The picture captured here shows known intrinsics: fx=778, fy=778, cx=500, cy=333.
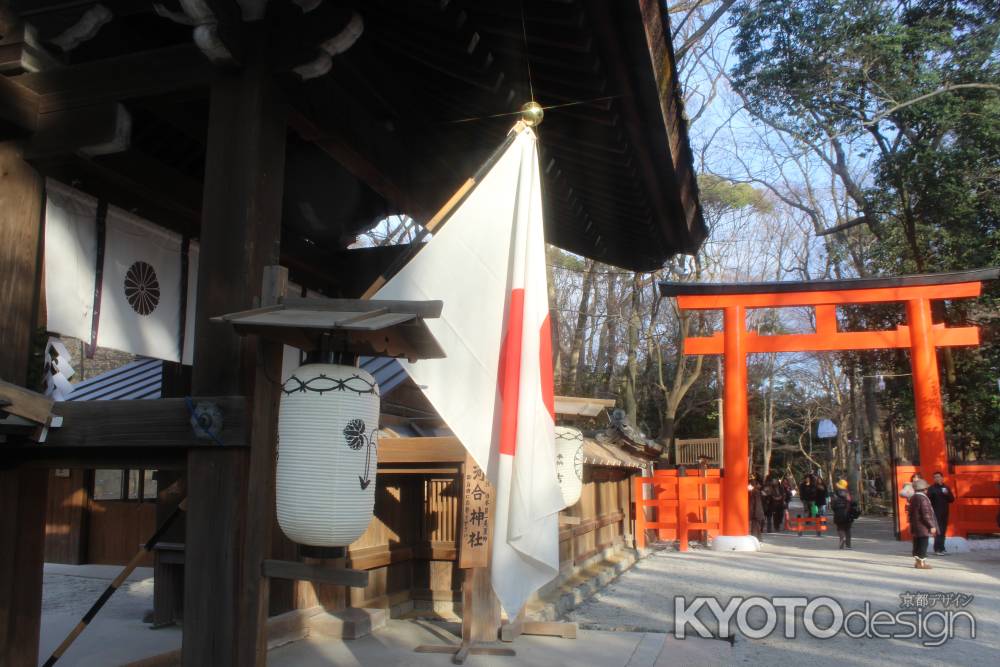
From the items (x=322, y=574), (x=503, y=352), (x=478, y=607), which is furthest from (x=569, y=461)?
(x=322, y=574)

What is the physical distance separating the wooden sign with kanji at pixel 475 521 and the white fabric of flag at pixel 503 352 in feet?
6.19

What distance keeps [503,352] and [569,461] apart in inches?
110

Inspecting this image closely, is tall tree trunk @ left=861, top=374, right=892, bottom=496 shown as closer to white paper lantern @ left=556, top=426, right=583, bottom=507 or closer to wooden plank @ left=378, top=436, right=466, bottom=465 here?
white paper lantern @ left=556, top=426, right=583, bottom=507

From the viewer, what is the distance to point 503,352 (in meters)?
4.07

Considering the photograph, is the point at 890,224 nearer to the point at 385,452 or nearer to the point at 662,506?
the point at 662,506

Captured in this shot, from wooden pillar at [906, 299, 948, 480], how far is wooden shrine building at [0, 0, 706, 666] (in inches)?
476

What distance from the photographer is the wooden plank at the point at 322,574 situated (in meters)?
3.10

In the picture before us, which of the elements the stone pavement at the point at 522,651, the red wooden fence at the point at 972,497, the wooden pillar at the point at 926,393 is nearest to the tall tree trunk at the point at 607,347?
the wooden pillar at the point at 926,393

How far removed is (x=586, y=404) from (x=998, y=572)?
6.72 m

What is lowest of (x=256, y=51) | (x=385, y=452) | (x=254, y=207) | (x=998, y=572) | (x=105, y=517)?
(x=998, y=572)

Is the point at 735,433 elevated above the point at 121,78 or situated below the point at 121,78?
below

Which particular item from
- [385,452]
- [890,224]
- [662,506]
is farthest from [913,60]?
[385,452]

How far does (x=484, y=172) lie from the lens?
14.4 ft

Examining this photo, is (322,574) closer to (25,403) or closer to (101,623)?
(25,403)
